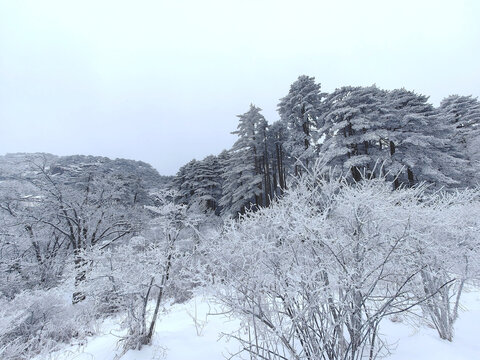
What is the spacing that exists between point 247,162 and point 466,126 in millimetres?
26004

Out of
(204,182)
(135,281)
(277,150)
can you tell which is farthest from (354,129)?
(204,182)

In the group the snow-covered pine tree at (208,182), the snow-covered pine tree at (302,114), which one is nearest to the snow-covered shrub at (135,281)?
the snow-covered pine tree at (302,114)

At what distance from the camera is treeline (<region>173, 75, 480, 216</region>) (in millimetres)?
16969

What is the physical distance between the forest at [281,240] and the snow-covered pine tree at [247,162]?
15 centimetres

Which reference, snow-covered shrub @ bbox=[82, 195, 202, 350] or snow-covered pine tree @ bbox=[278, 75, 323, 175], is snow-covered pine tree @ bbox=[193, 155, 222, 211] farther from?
snow-covered shrub @ bbox=[82, 195, 202, 350]

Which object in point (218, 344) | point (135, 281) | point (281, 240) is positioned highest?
point (281, 240)

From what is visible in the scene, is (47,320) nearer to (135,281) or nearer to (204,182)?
(135,281)

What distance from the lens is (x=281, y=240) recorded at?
12.2ft

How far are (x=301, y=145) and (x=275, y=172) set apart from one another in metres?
5.43

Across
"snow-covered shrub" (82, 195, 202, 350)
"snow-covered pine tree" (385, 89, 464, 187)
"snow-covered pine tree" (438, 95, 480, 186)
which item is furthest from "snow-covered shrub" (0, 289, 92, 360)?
"snow-covered pine tree" (438, 95, 480, 186)

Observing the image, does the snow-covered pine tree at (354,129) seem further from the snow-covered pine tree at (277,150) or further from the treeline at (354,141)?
the snow-covered pine tree at (277,150)

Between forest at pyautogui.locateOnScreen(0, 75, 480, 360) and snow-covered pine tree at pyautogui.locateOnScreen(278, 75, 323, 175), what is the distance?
0.44 feet

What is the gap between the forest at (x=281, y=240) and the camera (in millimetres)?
3076

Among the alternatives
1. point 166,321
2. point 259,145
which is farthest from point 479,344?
point 259,145
